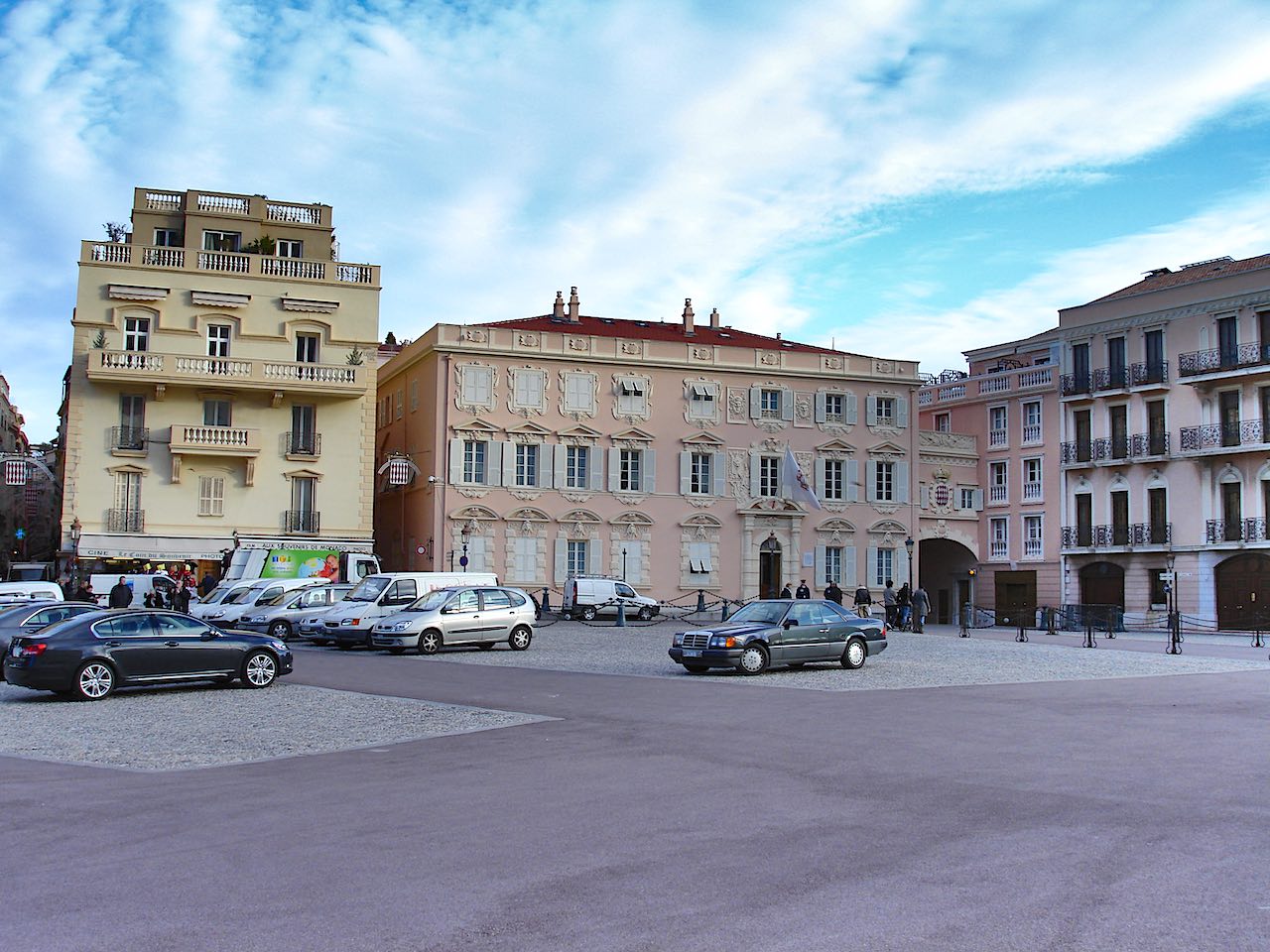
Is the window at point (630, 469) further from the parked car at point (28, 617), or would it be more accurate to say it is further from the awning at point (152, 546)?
the parked car at point (28, 617)

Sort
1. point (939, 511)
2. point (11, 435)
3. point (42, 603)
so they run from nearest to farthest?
1. point (42, 603)
2. point (939, 511)
3. point (11, 435)

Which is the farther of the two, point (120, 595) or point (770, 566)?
point (770, 566)

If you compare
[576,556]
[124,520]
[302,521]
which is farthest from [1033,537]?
[124,520]

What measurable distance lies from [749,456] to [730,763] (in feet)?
140

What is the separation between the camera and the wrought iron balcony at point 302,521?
48969 mm

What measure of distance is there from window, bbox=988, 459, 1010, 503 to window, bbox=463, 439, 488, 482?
23.9 metres

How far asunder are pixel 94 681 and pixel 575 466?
112 ft

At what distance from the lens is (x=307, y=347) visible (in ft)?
165

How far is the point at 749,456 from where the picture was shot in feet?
181

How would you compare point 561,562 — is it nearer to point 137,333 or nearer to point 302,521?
point 302,521

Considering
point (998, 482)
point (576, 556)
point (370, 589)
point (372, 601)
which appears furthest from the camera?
point (998, 482)

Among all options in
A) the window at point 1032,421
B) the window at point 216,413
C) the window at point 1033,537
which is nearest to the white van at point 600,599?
the window at point 216,413

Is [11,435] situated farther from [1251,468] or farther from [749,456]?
[1251,468]

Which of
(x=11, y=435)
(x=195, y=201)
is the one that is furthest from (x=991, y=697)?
(x=11, y=435)
